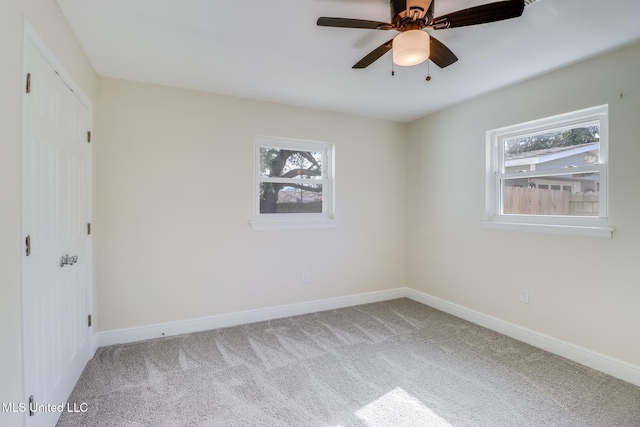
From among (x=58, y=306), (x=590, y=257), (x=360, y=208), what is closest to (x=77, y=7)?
(x=58, y=306)

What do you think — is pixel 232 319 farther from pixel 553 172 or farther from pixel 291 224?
pixel 553 172

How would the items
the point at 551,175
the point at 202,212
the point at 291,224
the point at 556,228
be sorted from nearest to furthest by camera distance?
the point at 556,228
the point at 551,175
the point at 202,212
the point at 291,224

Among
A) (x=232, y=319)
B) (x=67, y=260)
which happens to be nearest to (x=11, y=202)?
(x=67, y=260)

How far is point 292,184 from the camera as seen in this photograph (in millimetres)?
3566

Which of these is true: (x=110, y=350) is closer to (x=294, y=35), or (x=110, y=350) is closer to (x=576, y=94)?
(x=294, y=35)

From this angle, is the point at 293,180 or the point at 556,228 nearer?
the point at 556,228

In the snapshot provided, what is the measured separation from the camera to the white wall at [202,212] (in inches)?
107

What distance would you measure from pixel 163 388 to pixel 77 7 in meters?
2.48

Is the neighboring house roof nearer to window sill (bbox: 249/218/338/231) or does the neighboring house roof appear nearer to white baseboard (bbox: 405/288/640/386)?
white baseboard (bbox: 405/288/640/386)

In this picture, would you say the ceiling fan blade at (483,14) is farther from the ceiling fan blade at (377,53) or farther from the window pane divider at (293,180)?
the window pane divider at (293,180)

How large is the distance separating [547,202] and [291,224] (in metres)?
2.52

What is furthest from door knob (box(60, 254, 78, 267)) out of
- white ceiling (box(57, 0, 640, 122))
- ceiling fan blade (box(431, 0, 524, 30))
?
Answer: ceiling fan blade (box(431, 0, 524, 30))

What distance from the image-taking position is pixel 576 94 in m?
2.44

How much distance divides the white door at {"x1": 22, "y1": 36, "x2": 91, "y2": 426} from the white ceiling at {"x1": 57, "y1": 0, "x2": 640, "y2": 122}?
1.78ft
